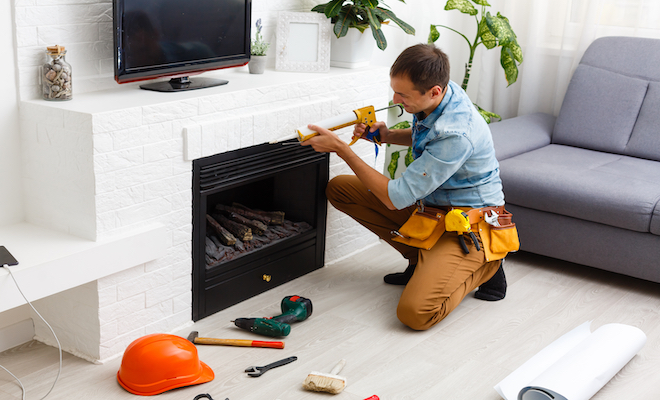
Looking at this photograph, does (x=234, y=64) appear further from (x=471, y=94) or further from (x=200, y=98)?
(x=471, y=94)

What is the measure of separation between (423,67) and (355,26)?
73cm

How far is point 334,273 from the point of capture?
9.95 feet

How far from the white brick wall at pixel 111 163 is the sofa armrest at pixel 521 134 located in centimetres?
132

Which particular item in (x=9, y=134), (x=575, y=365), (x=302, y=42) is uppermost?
(x=302, y=42)

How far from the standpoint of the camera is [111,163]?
2.08 metres

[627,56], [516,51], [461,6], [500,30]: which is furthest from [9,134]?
[627,56]

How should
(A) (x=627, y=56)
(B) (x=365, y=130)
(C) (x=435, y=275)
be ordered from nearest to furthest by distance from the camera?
(C) (x=435, y=275) < (B) (x=365, y=130) < (A) (x=627, y=56)

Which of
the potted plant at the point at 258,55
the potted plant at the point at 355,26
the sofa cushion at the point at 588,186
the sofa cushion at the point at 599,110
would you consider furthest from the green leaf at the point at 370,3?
the sofa cushion at the point at 599,110

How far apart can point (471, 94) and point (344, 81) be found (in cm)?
159

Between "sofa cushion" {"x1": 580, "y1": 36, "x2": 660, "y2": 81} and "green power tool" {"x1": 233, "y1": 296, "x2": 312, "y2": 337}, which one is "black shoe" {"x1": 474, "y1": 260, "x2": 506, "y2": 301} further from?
"sofa cushion" {"x1": 580, "y1": 36, "x2": 660, "y2": 81}

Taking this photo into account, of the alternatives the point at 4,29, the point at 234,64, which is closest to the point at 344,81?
the point at 234,64

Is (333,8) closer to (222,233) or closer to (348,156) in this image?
(348,156)

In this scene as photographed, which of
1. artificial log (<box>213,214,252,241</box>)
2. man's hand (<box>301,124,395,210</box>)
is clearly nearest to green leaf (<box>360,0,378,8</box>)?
man's hand (<box>301,124,395,210</box>)

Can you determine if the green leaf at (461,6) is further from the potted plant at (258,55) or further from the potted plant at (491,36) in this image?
the potted plant at (258,55)
